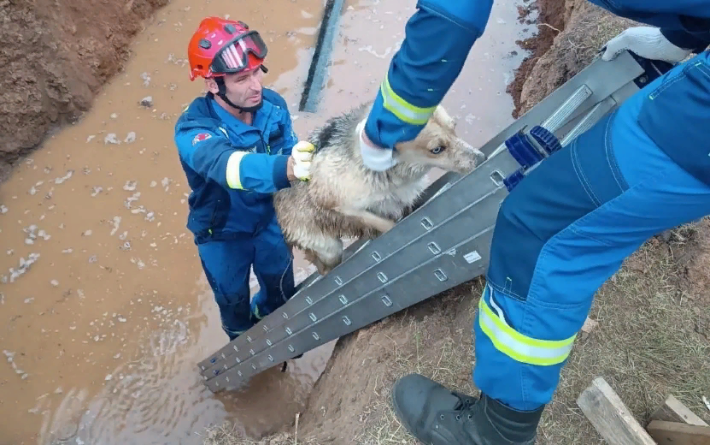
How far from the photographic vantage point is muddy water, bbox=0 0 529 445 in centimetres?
522

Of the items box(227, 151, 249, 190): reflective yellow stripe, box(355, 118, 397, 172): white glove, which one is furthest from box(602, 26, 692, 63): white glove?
box(227, 151, 249, 190): reflective yellow stripe

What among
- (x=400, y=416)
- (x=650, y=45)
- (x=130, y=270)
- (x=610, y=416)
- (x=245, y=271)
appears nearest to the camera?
(x=650, y=45)

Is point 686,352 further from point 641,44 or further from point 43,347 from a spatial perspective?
point 43,347

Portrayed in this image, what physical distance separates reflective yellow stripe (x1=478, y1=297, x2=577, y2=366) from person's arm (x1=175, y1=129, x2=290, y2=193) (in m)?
1.32

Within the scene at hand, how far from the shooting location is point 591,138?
1831 millimetres

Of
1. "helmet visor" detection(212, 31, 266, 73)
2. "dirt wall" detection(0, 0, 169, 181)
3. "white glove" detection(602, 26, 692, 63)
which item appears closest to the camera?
"white glove" detection(602, 26, 692, 63)

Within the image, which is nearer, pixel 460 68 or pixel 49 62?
pixel 460 68

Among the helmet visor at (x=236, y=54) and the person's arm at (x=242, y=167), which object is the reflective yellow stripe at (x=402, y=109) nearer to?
the person's arm at (x=242, y=167)

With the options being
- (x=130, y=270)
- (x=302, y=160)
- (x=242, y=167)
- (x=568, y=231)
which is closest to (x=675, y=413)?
(x=568, y=231)

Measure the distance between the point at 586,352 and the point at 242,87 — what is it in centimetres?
251

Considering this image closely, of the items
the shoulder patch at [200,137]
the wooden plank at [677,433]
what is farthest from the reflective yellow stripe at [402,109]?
the wooden plank at [677,433]

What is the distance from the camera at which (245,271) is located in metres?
4.34

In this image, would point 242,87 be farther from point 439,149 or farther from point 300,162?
point 439,149

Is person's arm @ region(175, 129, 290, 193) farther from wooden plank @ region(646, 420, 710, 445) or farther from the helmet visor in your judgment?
wooden plank @ region(646, 420, 710, 445)
